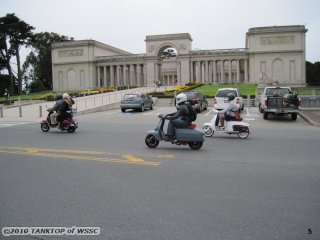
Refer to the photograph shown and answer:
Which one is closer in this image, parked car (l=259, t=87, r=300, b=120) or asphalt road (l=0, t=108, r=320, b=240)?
asphalt road (l=0, t=108, r=320, b=240)

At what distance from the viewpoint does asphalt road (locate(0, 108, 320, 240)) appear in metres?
4.71

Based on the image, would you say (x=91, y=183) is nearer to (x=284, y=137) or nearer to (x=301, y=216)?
(x=301, y=216)

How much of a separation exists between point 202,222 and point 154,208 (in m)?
0.82

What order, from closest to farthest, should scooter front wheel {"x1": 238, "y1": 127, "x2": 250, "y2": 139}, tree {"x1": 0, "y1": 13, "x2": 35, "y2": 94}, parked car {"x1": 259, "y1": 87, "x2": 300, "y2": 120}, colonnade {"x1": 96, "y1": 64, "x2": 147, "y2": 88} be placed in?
1. scooter front wheel {"x1": 238, "y1": 127, "x2": 250, "y2": 139}
2. parked car {"x1": 259, "y1": 87, "x2": 300, "y2": 120}
3. tree {"x1": 0, "y1": 13, "x2": 35, "y2": 94}
4. colonnade {"x1": 96, "y1": 64, "x2": 147, "y2": 88}

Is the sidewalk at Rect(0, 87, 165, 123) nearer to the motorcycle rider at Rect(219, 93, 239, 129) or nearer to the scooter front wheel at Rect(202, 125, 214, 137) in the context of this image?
the scooter front wheel at Rect(202, 125, 214, 137)

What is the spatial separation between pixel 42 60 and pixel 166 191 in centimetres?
8975

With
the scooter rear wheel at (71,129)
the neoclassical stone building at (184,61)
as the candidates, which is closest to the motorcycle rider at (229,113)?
the scooter rear wheel at (71,129)

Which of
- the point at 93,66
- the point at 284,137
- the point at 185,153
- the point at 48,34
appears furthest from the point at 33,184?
the point at 48,34

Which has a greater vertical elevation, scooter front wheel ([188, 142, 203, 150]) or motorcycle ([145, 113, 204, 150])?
motorcycle ([145, 113, 204, 150])

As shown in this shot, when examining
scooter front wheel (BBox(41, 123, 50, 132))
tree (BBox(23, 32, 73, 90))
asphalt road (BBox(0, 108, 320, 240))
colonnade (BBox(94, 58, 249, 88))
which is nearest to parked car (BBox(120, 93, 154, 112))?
scooter front wheel (BBox(41, 123, 50, 132))

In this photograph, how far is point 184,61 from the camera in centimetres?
7688

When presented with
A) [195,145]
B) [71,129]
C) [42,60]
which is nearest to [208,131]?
[195,145]

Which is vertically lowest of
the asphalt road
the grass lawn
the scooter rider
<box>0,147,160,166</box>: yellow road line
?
the asphalt road

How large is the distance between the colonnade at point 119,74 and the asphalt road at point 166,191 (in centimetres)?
7289
